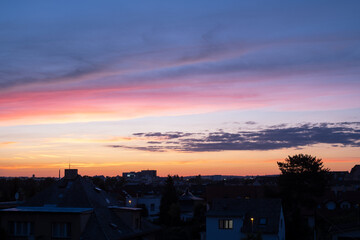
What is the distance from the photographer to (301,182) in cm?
7662

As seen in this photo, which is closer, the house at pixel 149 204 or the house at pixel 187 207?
the house at pixel 187 207

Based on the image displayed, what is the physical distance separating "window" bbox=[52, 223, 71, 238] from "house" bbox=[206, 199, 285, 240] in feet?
78.8

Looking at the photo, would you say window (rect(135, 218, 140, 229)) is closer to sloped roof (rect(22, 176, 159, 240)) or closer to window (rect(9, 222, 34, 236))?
sloped roof (rect(22, 176, 159, 240))

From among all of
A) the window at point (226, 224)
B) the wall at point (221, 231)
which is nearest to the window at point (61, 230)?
the wall at point (221, 231)

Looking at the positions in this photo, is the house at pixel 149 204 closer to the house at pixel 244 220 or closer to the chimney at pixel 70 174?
the house at pixel 244 220

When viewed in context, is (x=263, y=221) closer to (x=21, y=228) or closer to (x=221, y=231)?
(x=221, y=231)

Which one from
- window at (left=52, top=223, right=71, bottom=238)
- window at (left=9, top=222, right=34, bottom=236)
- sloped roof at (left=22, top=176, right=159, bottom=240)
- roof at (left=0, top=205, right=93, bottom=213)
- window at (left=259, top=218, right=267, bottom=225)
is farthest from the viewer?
window at (left=259, top=218, right=267, bottom=225)

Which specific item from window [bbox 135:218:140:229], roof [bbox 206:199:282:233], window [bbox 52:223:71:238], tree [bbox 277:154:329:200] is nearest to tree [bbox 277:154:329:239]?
tree [bbox 277:154:329:200]

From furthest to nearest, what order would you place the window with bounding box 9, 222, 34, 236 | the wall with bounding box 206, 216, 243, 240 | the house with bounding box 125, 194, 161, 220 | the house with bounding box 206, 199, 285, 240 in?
the house with bounding box 125, 194, 161, 220, the wall with bounding box 206, 216, 243, 240, the house with bounding box 206, 199, 285, 240, the window with bounding box 9, 222, 34, 236

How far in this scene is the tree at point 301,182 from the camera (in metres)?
74.8

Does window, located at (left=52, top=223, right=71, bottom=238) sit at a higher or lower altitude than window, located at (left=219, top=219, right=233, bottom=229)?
higher

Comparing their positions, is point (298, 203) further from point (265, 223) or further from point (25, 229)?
point (25, 229)

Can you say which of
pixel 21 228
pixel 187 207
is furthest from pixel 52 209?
pixel 187 207

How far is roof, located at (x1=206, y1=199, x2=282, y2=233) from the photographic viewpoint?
54566 mm
